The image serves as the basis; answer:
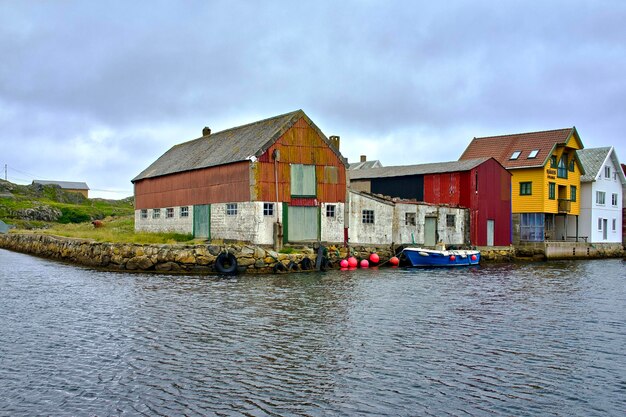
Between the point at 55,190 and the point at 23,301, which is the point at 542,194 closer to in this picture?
the point at 23,301

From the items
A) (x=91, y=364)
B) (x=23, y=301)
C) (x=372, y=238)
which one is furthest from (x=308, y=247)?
(x=91, y=364)

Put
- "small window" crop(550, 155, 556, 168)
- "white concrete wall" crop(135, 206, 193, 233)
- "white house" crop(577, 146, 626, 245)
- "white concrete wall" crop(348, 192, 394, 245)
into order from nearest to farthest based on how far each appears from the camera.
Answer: "white concrete wall" crop(348, 192, 394, 245)
"white concrete wall" crop(135, 206, 193, 233)
"small window" crop(550, 155, 556, 168)
"white house" crop(577, 146, 626, 245)

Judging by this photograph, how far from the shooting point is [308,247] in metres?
36.7

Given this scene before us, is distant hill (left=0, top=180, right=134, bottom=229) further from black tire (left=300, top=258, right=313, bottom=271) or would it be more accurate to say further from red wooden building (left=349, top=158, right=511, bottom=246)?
black tire (left=300, top=258, right=313, bottom=271)

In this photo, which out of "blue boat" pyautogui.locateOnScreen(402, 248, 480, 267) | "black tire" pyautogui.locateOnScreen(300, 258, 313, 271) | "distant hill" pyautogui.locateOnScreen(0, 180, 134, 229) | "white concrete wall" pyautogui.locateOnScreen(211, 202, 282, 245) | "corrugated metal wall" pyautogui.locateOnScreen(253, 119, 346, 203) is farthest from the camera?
"distant hill" pyautogui.locateOnScreen(0, 180, 134, 229)

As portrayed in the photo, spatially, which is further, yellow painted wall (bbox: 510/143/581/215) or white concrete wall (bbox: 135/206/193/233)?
yellow painted wall (bbox: 510/143/581/215)

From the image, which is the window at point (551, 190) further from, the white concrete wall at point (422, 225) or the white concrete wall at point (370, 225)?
the white concrete wall at point (370, 225)

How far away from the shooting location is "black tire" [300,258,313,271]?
114 ft

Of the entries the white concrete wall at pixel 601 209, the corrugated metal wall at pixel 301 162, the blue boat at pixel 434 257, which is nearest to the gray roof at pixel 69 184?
the white concrete wall at pixel 601 209

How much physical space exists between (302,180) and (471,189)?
16850 millimetres

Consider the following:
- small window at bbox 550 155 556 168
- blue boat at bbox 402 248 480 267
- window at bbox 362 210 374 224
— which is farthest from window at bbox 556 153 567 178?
window at bbox 362 210 374 224

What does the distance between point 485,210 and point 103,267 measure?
2997 cm

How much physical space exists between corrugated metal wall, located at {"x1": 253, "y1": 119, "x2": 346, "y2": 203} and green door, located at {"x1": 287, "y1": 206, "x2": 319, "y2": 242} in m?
0.85

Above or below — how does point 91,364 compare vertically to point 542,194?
below
